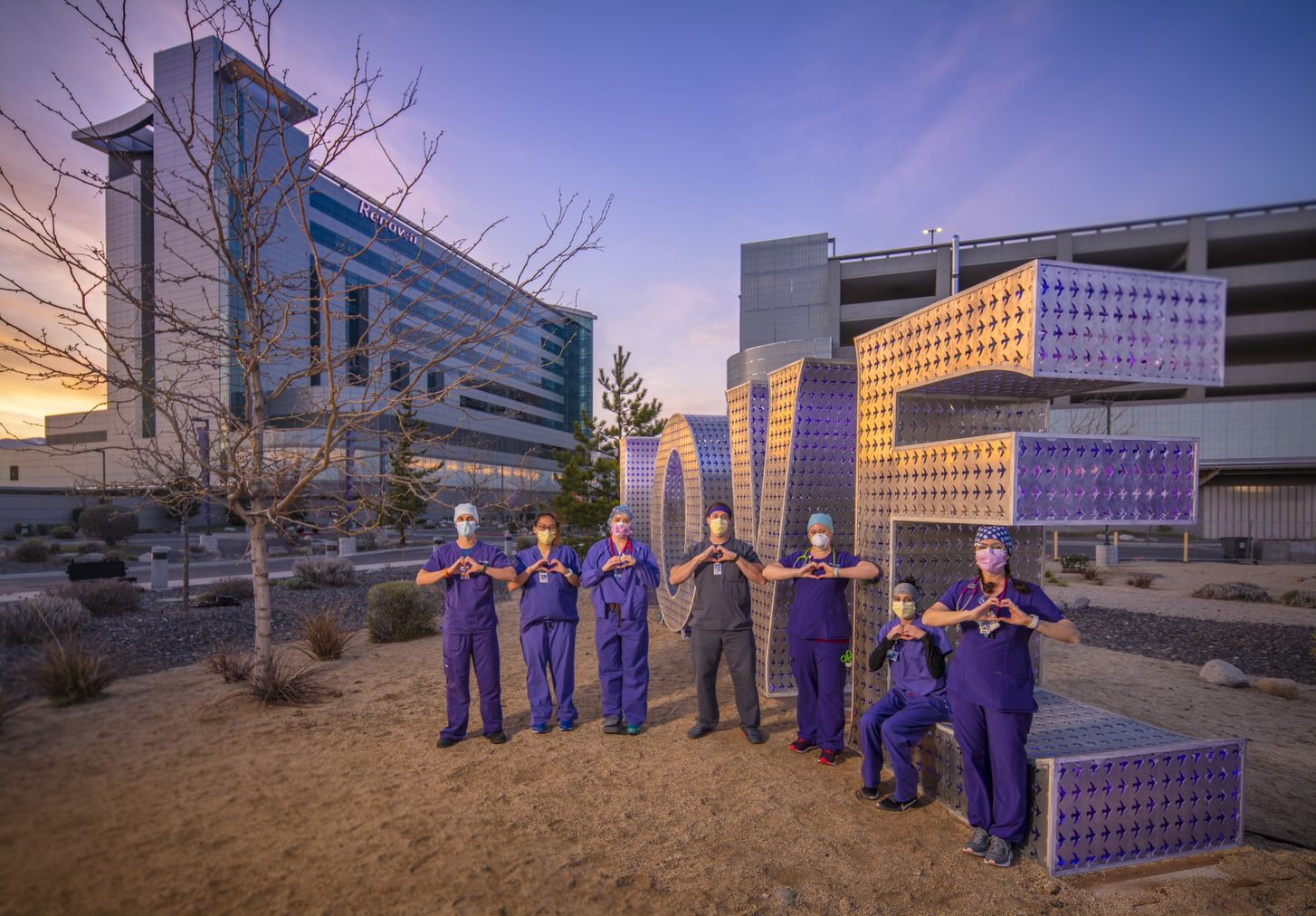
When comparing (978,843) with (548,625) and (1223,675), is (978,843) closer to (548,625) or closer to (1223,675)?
(548,625)

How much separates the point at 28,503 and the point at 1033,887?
4493 cm

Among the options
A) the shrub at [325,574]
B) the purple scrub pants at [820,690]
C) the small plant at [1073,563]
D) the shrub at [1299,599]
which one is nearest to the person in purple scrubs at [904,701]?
the purple scrub pants at [820,690]

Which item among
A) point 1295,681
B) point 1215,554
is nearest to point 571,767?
point 1295,681

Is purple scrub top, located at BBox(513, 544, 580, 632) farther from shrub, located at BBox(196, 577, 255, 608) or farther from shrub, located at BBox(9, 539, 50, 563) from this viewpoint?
shrub, located at BBox(9, 539, 50, 563)

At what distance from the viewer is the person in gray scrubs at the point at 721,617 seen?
5.61 m

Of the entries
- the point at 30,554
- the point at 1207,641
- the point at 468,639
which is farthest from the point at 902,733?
the point at 30,554

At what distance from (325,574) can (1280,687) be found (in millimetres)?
16721

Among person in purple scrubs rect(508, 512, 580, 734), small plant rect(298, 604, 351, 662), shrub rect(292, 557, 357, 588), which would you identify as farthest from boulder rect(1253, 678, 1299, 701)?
shrub rect(292, 557, 357, 588)

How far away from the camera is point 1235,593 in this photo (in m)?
13.9

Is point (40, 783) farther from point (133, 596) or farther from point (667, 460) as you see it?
point (133, 596)

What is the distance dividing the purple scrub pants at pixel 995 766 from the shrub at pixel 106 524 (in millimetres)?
32787

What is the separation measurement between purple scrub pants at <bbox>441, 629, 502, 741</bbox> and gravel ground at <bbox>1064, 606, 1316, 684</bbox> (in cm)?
880

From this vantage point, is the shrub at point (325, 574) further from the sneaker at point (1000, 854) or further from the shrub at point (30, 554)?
the sneaker at point (1000, 854)

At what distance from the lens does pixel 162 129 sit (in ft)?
125
